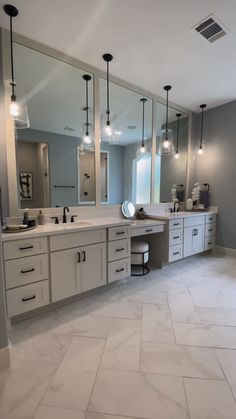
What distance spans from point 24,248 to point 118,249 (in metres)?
1.12

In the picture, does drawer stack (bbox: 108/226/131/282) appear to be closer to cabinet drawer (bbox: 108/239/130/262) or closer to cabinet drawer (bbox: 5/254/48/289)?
cabinet drawer (bbox: 108/239/130/262)

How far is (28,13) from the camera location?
1946 mm

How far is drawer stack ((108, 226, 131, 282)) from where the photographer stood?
2.48 meters

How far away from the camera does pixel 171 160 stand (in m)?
4.10

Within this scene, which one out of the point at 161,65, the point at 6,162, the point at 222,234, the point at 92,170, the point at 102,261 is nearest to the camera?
the point at 6,162

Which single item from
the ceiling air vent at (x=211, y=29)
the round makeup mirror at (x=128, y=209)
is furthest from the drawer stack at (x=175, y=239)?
the ceiling air vent at (x=211, y=29)

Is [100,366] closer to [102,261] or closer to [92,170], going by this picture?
[102,261]

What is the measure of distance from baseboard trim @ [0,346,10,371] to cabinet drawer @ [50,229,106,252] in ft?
2.73

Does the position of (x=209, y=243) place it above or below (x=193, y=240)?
below

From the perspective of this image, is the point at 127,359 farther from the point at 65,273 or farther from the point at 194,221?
the point at 194,221

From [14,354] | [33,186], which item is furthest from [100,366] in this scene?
[33,186]

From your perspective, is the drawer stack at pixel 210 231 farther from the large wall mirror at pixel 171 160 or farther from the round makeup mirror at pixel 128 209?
the round makeup mirror at pixel 128 209

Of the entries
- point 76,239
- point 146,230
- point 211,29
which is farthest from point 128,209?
point 211,29

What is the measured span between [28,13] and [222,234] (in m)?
4.33
